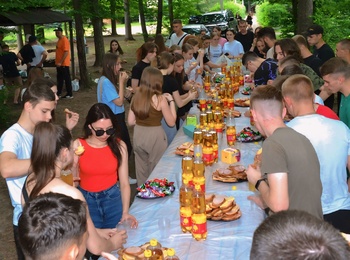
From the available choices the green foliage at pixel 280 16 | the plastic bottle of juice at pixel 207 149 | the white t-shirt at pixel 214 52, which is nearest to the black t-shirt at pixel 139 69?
the plastic bottle of juice at pixel 207 149

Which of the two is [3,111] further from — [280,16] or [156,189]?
[280,16]

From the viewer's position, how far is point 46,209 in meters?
2.12

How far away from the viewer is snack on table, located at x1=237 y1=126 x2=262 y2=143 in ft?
18.0

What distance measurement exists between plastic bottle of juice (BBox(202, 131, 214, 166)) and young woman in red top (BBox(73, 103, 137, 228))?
37.2 inches

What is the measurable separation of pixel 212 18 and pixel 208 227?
21.5 meters

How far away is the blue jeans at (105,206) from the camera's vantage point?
400cm

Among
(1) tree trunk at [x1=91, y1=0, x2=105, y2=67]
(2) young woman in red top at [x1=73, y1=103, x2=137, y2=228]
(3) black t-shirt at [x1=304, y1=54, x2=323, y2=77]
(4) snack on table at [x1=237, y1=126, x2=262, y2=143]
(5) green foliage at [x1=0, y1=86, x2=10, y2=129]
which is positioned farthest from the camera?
(1) tree trunk at [x1=91, y1=0, x2=105, y2=67]

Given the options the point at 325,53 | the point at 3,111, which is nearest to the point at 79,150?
the point at 325,53

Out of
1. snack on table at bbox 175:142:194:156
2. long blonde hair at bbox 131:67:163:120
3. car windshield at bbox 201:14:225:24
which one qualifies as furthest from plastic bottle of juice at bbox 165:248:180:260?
car windshield at bbox 201:14:225:24

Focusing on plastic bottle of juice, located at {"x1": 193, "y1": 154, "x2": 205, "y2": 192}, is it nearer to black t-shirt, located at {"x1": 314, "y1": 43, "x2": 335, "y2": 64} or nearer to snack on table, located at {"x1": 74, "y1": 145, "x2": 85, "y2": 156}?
snack on table, located at {"x1": 74, "y1": 145, "x2": 85, "y2": 156}

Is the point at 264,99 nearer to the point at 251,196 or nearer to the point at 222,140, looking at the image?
the point at 251,196

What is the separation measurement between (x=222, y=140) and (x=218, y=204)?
201cm

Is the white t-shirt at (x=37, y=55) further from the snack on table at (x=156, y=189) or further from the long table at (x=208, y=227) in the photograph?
the snack on table at (x=156, y=189)

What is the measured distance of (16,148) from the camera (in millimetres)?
3381
